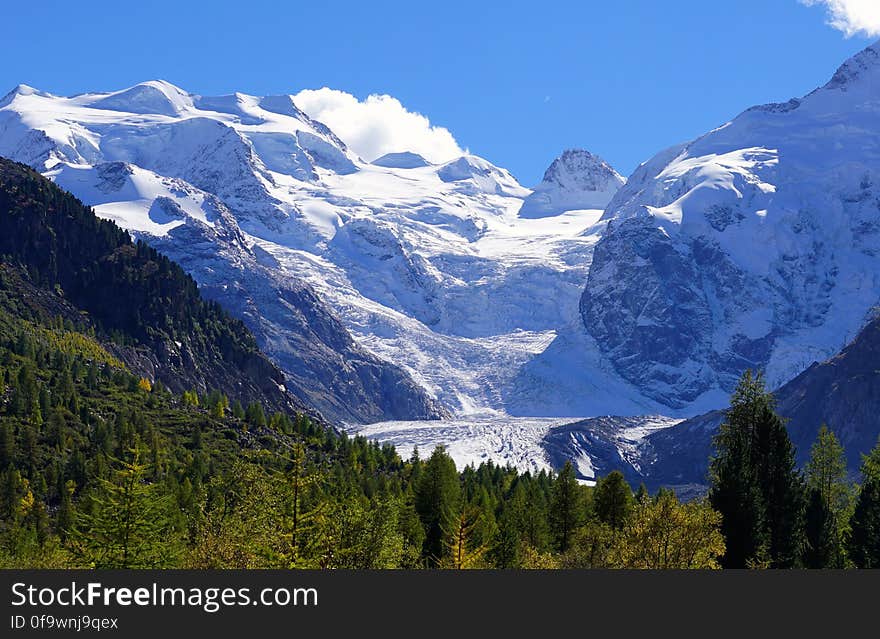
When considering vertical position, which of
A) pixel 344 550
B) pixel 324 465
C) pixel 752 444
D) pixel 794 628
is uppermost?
pixel 324 465

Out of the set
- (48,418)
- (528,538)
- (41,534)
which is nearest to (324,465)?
(48,418)

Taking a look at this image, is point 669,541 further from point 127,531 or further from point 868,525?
point 127,531

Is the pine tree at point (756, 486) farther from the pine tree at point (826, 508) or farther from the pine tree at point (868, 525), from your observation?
the pine tree at point (868, 525)

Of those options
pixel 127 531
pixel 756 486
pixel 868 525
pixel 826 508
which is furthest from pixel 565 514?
pixel 127 531

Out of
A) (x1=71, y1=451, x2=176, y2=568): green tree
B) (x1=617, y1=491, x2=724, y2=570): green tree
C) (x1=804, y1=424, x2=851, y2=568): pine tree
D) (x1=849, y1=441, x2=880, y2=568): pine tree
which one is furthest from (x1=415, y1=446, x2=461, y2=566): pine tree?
(x1=71, y1=451, x2=176, y2=568): green tree

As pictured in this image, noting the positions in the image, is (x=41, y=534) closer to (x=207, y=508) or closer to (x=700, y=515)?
(x=207, y=508)

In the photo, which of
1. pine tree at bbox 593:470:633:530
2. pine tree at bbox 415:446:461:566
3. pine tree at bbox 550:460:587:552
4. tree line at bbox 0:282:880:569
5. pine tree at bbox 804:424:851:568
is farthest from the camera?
pine tree at bbox 550:460:587:552

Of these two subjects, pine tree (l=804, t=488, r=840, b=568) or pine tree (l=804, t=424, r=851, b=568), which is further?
pine tree (l=804, t=424, r=851, b=568)

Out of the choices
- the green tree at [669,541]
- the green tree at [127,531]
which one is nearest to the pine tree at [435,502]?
the green tree at [669,541]

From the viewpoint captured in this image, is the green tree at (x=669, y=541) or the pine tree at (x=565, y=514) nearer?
the green tree at (x=669, y=541)

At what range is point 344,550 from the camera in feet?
221

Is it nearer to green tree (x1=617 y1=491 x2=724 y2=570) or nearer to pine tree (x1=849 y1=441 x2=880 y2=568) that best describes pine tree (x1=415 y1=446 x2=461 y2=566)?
pine tree (x1=849 y1=441 x2=880 y2=568)

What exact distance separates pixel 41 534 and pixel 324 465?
204 ft

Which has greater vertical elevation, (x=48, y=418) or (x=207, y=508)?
(x=48, y=418)
